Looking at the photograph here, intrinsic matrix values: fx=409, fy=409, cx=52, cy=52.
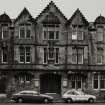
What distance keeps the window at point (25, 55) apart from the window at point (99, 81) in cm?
992

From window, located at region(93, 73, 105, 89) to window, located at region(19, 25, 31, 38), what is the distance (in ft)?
37.4

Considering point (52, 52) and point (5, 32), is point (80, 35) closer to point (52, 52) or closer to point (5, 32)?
point (52, 52)

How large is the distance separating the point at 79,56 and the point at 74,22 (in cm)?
508

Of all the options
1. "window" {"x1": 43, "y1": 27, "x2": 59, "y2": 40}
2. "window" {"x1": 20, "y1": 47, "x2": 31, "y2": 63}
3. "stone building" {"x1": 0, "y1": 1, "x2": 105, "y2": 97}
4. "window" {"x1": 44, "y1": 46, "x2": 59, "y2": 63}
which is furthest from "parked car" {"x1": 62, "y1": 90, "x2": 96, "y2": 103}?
"window" {"x1": 43, "y1": 27, "x2": 59, "y2": 40}

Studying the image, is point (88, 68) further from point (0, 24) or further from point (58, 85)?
point (0, 24)

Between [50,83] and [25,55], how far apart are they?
5.48 m

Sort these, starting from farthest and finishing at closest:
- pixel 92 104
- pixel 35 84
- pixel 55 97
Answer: pixel 35 84
pixel 55 97
pixel 92 104

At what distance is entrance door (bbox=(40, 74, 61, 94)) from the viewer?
194 ft

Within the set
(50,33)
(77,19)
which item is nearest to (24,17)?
(50,33)

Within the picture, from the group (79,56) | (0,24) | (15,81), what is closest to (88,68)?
(79,56)

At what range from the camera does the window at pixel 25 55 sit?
58.7m

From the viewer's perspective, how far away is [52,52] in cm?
5903

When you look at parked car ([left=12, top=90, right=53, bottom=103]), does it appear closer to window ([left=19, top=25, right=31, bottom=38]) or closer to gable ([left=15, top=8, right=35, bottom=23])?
window ([left=19, top=25, right=31, bottom=38])

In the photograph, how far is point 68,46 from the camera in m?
59.4
